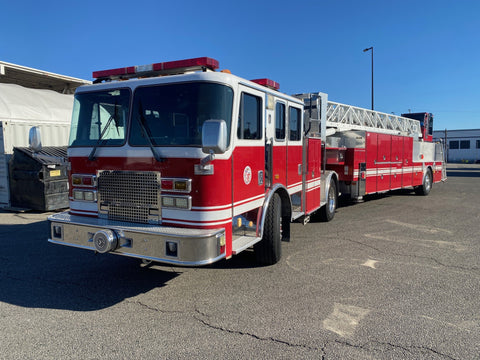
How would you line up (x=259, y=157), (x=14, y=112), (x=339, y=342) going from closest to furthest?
1. (x=339, y=342)
2. (x=259, y=157)
3. (x=14, y=112)

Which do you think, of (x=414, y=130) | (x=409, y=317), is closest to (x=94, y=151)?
(x=409, y=317)

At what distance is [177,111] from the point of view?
399 centimetres

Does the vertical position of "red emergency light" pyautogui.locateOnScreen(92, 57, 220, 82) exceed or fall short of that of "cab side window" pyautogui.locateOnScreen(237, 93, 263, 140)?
it exceeds it

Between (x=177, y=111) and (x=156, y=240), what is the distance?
53.4 inches

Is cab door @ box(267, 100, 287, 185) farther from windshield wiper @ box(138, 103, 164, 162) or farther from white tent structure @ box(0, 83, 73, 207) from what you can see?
white tent structure @ box(0, 83, 73, 207)

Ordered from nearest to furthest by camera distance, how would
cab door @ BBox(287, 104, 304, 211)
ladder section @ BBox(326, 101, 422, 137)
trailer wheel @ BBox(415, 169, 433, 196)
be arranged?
cab door @ BBox(287, 104, 304, 211)
ladder section @ BBox(326, 101, 422, 137)
trailer wheel @ BBox(415, 169, 433, 196)

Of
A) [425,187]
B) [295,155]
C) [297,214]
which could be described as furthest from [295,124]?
[425,187]

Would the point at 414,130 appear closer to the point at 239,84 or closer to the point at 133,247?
the point at 239,84

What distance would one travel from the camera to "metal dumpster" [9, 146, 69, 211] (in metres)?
9.47

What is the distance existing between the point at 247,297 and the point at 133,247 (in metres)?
1.35

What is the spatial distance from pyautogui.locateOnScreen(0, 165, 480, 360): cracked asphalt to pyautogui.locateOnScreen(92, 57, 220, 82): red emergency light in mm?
2522

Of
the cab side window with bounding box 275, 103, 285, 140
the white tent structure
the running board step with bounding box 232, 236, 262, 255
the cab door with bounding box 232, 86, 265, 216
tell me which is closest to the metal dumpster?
the white tent structure

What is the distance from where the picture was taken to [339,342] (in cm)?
322

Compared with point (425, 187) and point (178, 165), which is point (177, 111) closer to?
point (178, 165)
